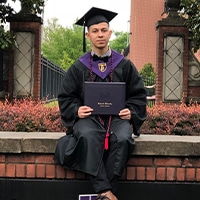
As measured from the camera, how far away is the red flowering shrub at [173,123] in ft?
17.3

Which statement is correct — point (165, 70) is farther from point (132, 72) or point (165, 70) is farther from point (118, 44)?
point (118, 44)

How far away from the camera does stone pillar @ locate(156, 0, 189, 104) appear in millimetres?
8812

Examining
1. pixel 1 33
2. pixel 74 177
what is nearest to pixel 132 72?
pixel 74 177

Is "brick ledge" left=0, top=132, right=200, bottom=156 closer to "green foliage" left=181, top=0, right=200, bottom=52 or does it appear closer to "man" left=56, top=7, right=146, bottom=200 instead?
"man" left=56, top=7, right=146, bottom=200

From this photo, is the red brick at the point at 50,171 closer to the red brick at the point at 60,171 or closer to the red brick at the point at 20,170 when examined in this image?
the red brick at the point at 60,171

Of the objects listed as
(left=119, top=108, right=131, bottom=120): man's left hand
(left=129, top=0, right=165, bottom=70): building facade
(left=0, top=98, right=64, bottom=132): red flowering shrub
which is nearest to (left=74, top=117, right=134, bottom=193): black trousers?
(left=119, top=108, right=131, bottom=120): man's left hand

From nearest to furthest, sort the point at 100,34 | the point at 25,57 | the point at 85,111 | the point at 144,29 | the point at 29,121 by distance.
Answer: the point at 85,111 → the point at 100,34 → the point at 29,121 → the point at 25,57 → the point at 144,29

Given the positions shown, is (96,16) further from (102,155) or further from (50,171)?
(50,171)

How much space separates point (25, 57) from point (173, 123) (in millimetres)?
4319

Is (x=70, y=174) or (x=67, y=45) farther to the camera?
(x=67, y=45)

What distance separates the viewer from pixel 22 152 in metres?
3.52

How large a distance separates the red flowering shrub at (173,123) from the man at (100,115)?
5.95 feet

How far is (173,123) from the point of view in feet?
17.9

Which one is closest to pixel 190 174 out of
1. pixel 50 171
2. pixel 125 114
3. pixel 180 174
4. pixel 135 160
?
pixel 180 174
